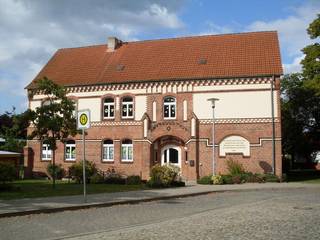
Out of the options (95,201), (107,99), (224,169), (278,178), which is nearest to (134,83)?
(107,99)

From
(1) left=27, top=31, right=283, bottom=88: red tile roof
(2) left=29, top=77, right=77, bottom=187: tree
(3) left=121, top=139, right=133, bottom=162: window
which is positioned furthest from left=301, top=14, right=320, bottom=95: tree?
(2) left=29, top=77, right=77, bottom=187: tree

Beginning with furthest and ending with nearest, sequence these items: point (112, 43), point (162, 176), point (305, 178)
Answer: point (112, 43)
point (305, 178)
point (162, 176)

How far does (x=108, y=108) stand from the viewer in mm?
37688

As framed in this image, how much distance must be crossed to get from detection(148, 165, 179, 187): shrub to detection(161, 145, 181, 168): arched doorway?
362 inches

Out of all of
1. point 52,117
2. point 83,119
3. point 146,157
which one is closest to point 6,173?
point 52,117

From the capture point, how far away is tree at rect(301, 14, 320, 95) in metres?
33.5

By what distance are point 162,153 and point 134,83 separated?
5686 millimetres

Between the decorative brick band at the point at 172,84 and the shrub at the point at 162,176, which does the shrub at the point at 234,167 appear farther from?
the shrub at the point at 162,176

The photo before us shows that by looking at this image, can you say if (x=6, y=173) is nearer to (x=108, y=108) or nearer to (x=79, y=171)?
(x=79, y=171)

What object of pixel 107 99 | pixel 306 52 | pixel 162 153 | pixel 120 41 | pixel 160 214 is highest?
pixel 120 41

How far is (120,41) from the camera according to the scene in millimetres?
42625

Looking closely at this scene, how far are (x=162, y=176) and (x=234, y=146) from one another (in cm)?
935

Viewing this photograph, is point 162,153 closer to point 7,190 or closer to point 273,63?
point 273,63

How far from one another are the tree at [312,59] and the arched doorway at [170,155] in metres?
10.4
